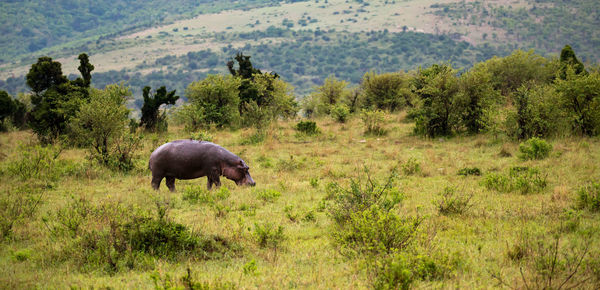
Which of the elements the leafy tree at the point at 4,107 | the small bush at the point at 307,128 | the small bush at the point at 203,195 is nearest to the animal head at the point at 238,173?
the small bush at the point at 203,195

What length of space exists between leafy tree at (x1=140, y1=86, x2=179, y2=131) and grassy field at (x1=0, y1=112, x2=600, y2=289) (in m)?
7.06

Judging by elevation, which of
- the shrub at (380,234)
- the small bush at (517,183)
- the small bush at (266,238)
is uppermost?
the shrub at (380,234)

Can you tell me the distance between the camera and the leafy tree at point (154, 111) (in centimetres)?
2300

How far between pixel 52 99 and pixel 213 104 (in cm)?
819

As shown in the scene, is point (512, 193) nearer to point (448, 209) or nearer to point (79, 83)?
point (448, 209)

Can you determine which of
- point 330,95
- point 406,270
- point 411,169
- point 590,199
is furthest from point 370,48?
point 406,270

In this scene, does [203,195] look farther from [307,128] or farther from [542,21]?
[542,21]

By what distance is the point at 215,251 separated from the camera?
624 centimetres

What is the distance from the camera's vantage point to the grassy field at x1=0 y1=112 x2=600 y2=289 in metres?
5.21

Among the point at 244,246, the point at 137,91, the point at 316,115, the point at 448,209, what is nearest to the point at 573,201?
the point at 448,209

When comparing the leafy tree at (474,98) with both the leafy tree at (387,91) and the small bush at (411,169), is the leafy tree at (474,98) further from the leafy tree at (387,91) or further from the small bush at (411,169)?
the leafy tree at (387,91)

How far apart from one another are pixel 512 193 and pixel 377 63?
505 ft

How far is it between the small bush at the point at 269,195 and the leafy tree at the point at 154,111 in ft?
48.8

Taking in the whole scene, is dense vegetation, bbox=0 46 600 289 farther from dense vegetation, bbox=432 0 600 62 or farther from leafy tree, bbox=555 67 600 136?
dense vegetation, bbox=432 0 600 62
